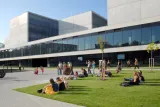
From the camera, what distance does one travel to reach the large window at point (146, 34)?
31.4 meters

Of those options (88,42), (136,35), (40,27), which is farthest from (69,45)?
(40,27)

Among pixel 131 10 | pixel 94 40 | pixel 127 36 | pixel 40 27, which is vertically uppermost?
pixel 40 27

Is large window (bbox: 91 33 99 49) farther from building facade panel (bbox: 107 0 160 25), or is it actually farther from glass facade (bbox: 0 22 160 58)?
building facade panel (bbox: 107 0 160 25)

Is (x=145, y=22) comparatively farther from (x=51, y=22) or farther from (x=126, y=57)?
(x=51, y=22)

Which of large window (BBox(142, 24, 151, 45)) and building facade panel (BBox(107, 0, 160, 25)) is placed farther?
building facade panel (BBox(107, 0, 160, 25))

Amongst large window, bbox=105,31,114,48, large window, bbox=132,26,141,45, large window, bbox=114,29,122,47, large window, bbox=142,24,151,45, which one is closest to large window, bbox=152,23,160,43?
large window, bbox=142,24,151,45

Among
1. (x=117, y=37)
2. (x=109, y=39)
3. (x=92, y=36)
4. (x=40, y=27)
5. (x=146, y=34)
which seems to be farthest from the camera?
(x=40, y=27)

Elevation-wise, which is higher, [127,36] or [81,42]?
[127,36]

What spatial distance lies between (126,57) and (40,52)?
92.3 feet

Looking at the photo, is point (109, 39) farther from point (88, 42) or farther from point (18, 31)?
point (18, 31)

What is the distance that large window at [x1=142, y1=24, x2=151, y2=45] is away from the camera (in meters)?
31.4

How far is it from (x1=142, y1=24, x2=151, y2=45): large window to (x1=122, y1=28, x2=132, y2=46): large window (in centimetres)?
238

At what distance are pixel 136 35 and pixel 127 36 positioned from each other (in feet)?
5.61

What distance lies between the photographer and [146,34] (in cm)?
3173
